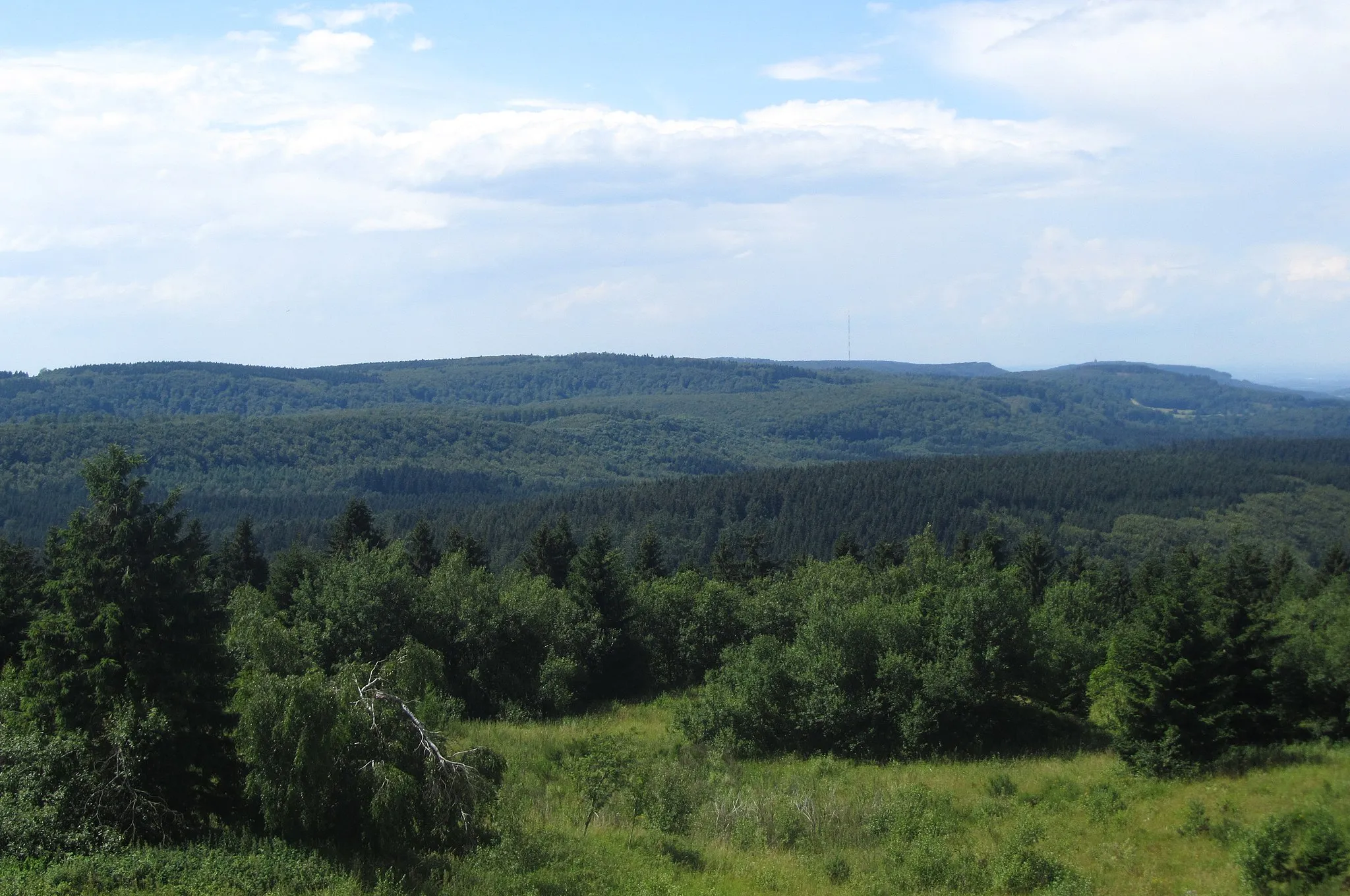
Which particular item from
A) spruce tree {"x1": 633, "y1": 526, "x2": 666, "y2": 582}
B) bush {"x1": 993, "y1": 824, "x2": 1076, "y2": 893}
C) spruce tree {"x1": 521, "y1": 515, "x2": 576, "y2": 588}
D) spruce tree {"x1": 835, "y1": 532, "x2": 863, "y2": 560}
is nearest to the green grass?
bush {"x1": 993, "y1": 824, "x2": 1076, "y2": 893}

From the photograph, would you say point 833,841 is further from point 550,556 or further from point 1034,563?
point 1034,563

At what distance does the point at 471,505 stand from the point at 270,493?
→ 5393cm

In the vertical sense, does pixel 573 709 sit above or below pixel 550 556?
below

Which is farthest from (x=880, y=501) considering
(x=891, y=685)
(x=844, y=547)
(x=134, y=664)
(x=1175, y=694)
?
(x=134, y=664)

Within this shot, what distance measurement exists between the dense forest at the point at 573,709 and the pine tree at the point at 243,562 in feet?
31.3

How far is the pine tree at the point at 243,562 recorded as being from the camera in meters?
58.7

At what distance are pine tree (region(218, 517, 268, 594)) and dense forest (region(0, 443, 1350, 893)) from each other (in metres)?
9.54

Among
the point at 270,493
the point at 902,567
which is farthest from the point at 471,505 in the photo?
the point at 902,567

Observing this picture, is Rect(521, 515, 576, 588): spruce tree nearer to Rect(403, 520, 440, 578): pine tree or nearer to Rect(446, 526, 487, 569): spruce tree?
Rect(446, 526, 487, 569): spruce tree

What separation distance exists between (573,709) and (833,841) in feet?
73.8

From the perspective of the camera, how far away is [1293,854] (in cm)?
1628

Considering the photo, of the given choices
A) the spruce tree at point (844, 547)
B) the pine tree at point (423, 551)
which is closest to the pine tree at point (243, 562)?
the pine tree at point (423, 551)

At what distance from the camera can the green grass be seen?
15906 mm

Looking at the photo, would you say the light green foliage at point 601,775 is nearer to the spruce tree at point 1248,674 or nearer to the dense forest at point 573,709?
the dense forest at point 573,709
